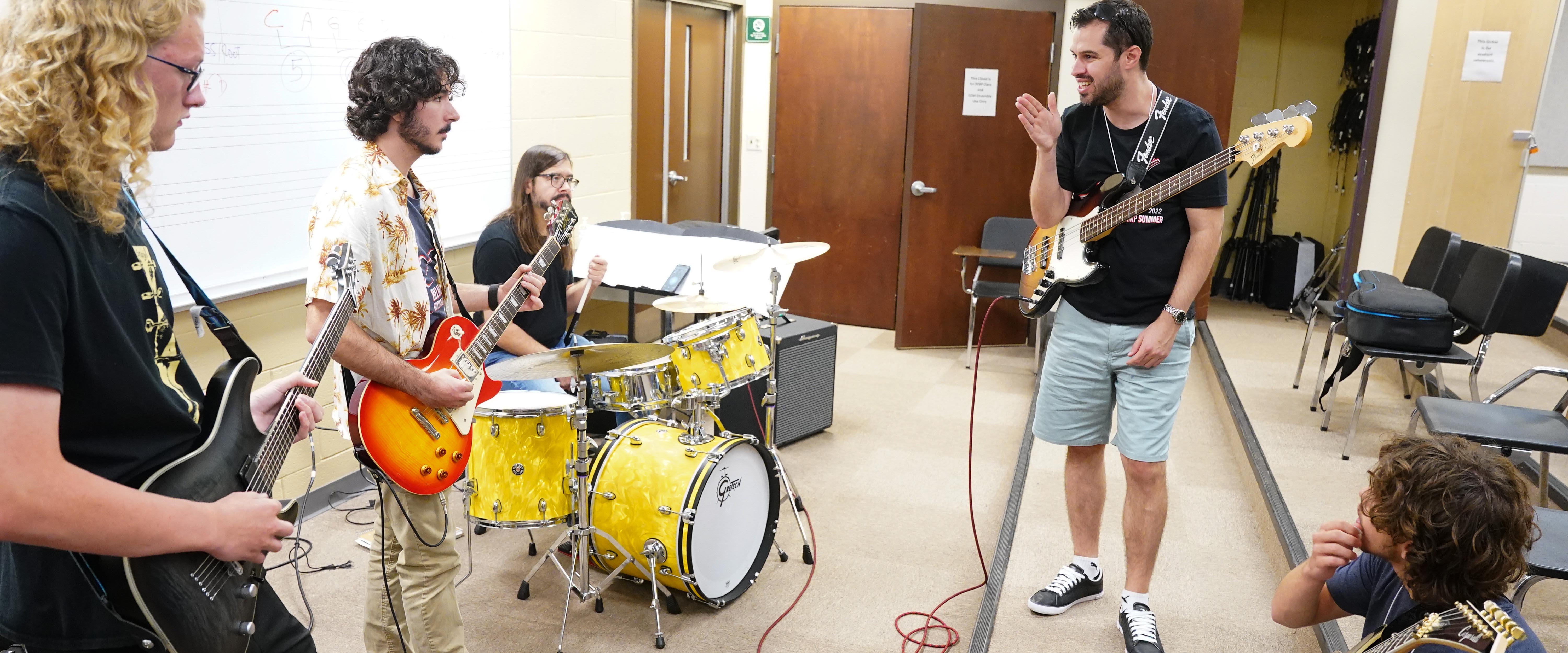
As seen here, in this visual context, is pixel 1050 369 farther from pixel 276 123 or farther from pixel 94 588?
pixel 276 123

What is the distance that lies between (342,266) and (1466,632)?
1871 mm

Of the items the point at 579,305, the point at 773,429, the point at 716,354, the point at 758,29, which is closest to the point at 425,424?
the point at 716,354

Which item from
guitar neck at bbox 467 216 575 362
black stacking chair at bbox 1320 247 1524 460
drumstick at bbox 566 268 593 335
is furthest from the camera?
black stacking chair at bbox 1320 247 1524 460

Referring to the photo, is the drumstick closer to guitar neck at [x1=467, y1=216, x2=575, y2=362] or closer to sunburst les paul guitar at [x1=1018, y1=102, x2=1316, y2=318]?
guitar neck at [x1=467, y1=216, x2=575, y2=362]

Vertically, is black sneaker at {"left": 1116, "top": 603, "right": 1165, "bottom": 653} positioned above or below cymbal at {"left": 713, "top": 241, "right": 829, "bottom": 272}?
below

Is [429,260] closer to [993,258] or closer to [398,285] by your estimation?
[398,285]

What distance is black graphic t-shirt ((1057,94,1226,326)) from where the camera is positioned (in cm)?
241

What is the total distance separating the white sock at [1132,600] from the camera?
261cm

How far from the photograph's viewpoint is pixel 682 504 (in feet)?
8.63

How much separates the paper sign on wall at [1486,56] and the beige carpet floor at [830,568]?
310cm

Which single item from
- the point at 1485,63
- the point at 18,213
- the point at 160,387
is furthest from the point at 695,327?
the point at 1485,63

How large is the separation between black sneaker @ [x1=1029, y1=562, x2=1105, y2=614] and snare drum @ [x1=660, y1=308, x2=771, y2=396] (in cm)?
102

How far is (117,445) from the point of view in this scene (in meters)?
1.16

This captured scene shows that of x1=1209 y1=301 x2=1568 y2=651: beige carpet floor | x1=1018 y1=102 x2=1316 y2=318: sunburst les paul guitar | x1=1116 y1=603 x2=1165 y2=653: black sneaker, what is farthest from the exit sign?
x1=1116 y1=603 x2=1165 y2=653: black sneaker
